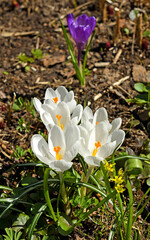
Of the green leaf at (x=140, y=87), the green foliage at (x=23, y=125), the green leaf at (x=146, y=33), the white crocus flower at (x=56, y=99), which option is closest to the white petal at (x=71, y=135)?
the white crocus flower at (x=56, y=99)

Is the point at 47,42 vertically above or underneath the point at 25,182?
above

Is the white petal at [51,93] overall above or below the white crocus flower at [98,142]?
above

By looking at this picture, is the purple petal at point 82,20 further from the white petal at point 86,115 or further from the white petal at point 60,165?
the white petal at point 60,165

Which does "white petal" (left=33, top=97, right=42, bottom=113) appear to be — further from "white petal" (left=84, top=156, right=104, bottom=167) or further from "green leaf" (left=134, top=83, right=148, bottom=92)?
"green leaf" (left=134, top=83, right=148, bottom=92)

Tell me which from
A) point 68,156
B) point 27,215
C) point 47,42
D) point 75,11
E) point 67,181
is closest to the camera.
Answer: point 68,156

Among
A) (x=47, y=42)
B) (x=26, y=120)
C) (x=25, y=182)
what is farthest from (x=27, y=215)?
(x=47, y=42)

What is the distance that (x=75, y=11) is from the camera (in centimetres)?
362

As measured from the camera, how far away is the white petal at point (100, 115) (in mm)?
1585

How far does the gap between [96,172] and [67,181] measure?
269mm

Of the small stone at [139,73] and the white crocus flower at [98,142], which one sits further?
the small stone at [139,73]

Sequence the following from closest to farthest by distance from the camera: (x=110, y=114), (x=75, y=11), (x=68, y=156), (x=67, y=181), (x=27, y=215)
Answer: (x=68, y=156) → (x=67, y=181) → (x=27, y=215) → (x=110, y=114) → (x=75, y=11)

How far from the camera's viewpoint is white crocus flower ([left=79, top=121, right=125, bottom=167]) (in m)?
1.43

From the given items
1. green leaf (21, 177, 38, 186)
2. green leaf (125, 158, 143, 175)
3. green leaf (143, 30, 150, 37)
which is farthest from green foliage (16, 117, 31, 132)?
green leaf (143, 30, 150, 37)

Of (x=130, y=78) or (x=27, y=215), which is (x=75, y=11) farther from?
(x=27, y=215)
